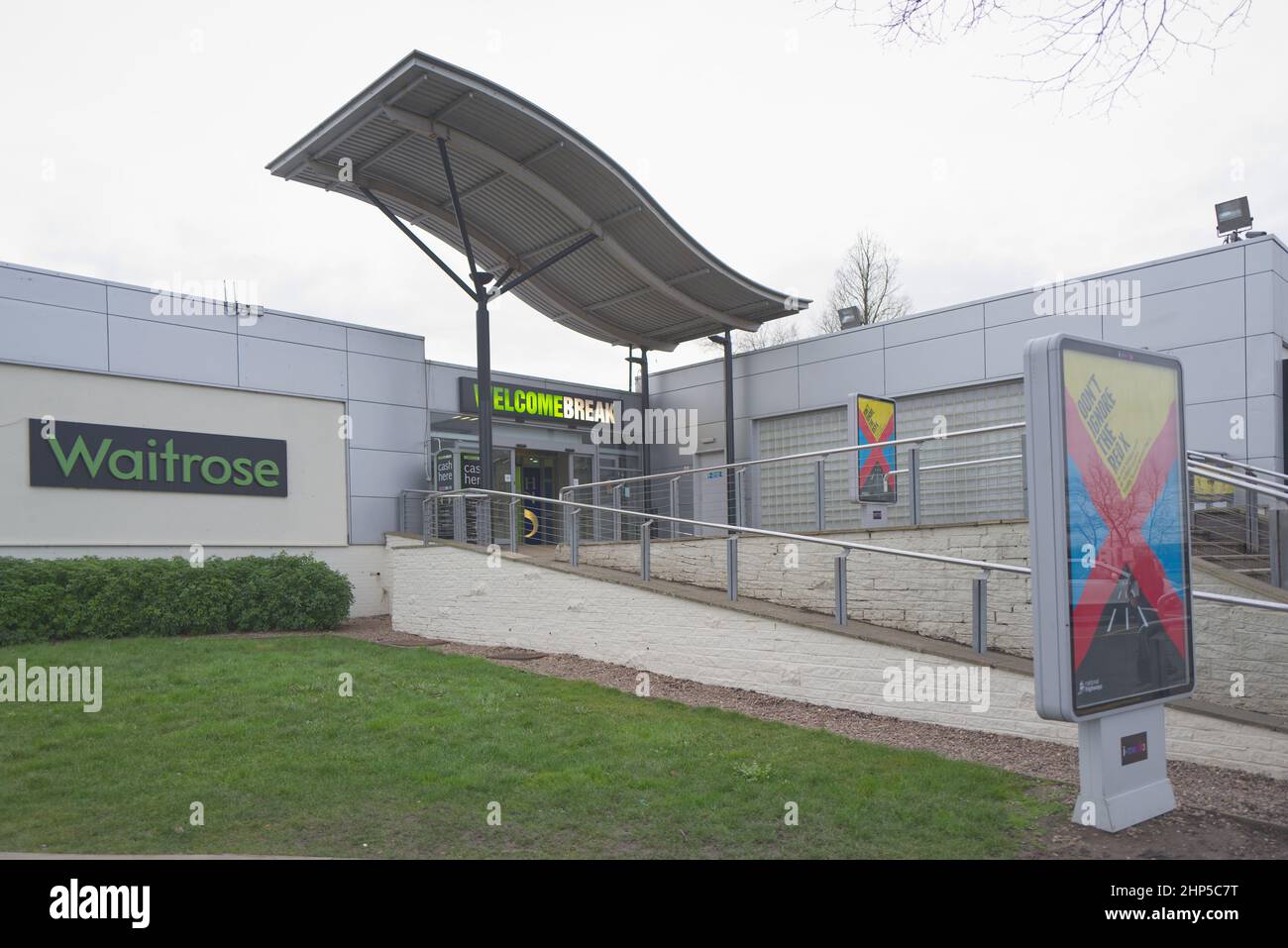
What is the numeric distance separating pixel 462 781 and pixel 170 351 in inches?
471

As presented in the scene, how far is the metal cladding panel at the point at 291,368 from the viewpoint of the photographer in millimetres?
16344

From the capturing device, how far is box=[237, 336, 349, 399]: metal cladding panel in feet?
53.6

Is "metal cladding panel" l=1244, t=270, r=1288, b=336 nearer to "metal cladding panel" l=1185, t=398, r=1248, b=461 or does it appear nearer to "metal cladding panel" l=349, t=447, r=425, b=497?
Answer: "metal cladding panel" l=1185, t=398, r=1248, b=461

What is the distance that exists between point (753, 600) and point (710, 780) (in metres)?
4.15

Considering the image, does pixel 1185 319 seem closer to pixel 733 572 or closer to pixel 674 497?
pixel 674 497

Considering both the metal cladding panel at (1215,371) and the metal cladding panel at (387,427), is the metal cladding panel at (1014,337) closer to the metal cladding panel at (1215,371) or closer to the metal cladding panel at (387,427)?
the metal cladding panel at (1215,371)

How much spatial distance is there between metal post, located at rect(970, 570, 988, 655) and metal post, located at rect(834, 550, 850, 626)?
1206mm

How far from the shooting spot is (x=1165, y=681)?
5582 mm

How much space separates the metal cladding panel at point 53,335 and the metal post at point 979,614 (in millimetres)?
12966

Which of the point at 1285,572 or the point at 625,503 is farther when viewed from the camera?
the point at 625,503
